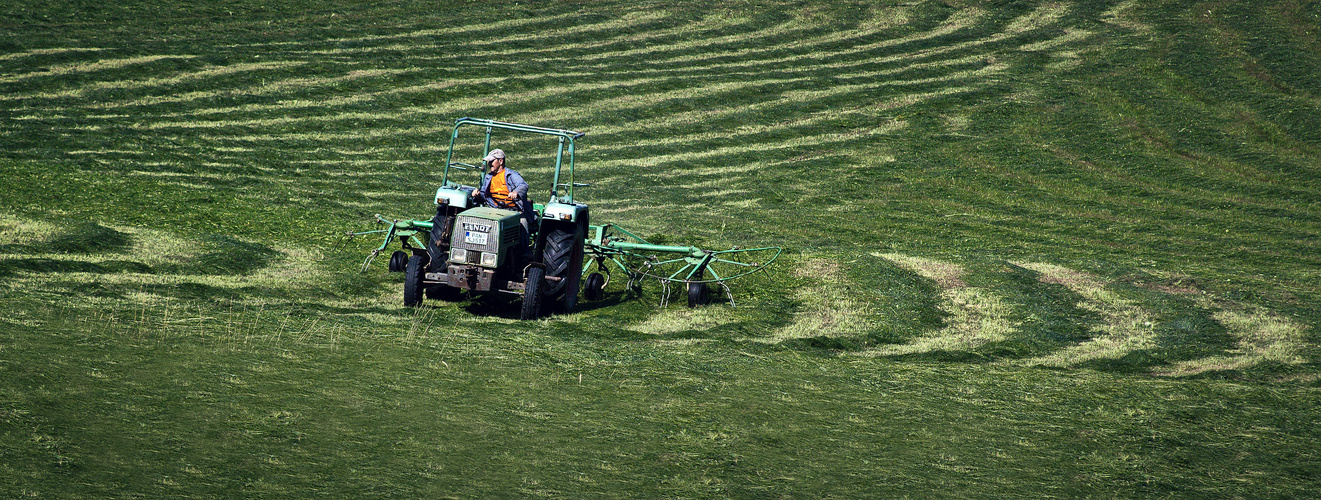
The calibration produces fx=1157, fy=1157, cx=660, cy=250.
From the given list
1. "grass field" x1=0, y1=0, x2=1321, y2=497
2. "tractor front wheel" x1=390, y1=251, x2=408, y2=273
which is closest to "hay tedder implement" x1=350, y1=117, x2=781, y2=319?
"tractor front wheel" x1=390, y1=251, x2=408, y2=273

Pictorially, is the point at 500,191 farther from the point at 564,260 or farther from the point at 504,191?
the point at 564,260

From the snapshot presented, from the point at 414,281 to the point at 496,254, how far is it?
0.96 m

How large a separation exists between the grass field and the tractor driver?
1.25 metres

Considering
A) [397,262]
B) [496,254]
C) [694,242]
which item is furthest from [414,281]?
[694,242]

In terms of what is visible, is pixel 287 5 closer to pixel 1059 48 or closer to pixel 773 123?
pixel 773 123

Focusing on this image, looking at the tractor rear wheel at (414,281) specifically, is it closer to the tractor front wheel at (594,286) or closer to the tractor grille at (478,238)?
the tractor grille at (478,238)

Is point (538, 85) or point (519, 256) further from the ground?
point (538, 85)

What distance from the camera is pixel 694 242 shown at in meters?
17.3

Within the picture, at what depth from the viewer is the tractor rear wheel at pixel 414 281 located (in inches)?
476

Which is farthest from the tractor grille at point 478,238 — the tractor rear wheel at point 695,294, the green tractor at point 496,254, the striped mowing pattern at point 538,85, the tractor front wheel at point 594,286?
the striped mowing pattern at point 538,85

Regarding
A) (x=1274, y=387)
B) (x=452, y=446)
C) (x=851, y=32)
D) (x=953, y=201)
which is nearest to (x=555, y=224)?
(x=452, y=446)

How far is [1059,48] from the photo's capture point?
3362 cm

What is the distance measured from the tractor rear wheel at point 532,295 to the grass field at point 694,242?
0.27 meters

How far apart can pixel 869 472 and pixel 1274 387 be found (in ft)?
18.6
